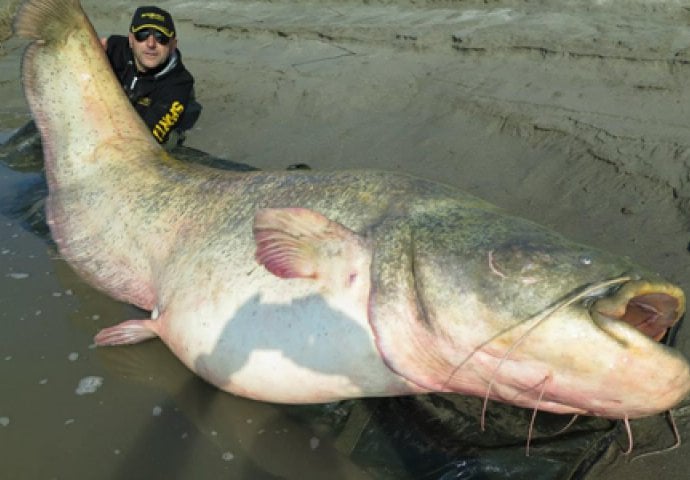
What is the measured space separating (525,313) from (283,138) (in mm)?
3813

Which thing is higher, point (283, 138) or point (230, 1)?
point (230, 1)

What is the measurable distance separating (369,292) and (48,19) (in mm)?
2702

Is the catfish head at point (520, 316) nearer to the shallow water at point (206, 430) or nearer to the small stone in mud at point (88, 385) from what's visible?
the shallow water at point (206, 430)

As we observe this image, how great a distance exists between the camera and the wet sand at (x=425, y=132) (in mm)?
2820

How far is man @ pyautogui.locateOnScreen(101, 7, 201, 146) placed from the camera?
4.71 meters

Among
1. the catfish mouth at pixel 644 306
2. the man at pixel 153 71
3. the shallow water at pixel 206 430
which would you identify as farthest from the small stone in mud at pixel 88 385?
the man at pixel 153 71

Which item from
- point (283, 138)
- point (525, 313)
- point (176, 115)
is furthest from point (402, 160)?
point (525, 313)

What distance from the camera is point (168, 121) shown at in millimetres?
4859

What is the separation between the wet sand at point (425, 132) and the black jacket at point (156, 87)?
61 cm

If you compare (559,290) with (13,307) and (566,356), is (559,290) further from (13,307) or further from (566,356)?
(13,307)

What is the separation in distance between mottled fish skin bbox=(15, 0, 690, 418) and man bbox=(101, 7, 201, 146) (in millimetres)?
1642

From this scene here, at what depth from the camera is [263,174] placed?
2924 mm

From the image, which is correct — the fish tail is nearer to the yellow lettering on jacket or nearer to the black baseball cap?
the black baseball cap

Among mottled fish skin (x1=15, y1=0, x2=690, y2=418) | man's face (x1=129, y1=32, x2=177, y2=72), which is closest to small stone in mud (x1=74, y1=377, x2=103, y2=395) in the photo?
mottled fish skin (x1=15, y1=0, x2=690, y2=418)
